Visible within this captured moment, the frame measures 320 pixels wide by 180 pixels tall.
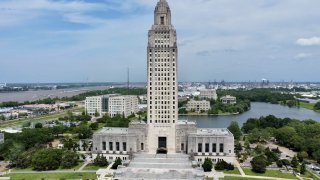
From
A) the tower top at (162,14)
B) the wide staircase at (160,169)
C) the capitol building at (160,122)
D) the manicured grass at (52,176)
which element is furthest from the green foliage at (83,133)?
the tower top at (162,14)

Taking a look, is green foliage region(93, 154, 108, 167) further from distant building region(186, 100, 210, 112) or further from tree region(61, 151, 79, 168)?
distant building region(186, 100, 210, 112)

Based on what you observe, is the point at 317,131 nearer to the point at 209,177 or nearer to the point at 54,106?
the point at 209,177

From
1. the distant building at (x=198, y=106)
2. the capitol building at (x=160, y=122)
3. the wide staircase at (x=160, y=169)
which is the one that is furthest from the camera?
the distant building at (x=198, y=106)

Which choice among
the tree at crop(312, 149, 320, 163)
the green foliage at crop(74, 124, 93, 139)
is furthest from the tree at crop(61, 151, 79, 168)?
the tree at crop(312, 149, 320, 163)

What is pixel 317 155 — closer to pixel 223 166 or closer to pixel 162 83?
pixel 223 166

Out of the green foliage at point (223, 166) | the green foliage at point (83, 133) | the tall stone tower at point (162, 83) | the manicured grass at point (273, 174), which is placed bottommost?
the manicured grass at point (273, 174)

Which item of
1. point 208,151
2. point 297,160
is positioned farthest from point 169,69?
point 297,160

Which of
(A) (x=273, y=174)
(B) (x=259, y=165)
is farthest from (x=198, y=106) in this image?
(A) (x=273, y=174)

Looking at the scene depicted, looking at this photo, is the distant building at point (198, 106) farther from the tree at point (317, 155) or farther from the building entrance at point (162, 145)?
the tree at point (317, 155)
